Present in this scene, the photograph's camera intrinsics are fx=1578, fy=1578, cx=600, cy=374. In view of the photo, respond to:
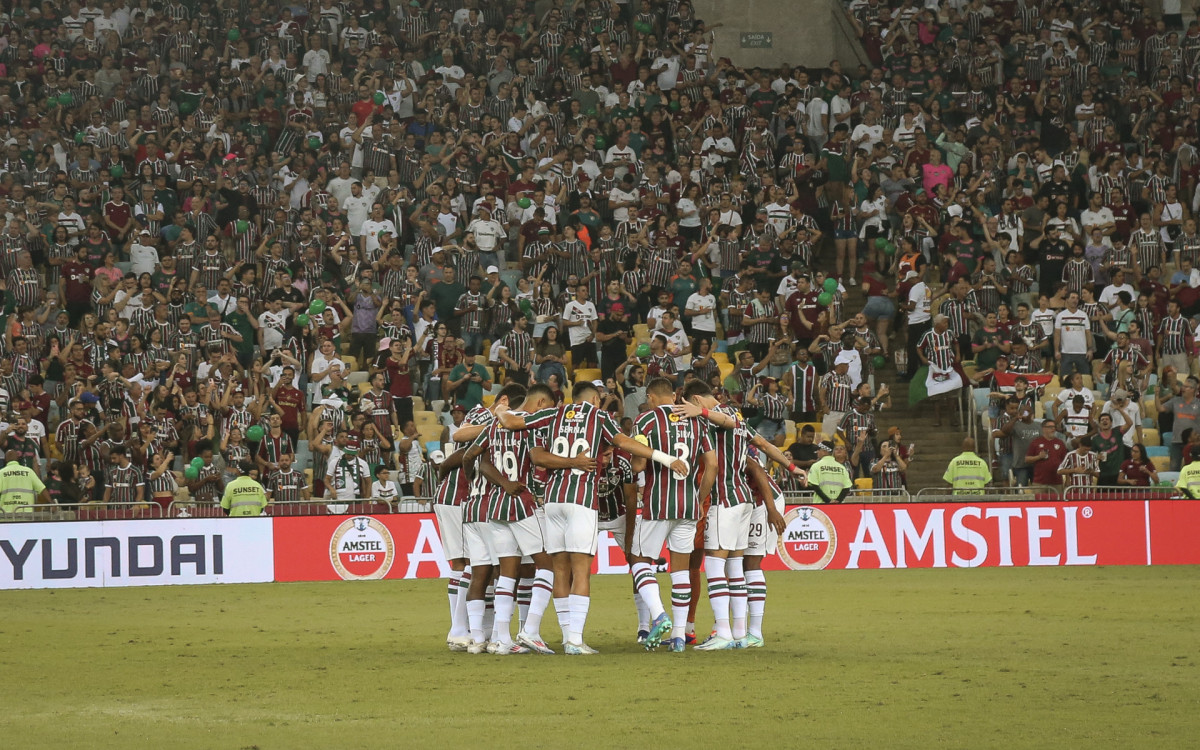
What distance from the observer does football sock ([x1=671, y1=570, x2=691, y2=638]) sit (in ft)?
42.4

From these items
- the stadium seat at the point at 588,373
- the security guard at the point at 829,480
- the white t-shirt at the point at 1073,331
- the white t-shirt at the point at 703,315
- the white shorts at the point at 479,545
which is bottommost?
the white shorts at the point at 479,545

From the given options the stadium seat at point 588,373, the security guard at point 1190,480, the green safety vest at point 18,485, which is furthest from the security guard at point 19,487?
the security guard at point 1190,480

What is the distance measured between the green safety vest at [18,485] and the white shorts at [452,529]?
11236 millimetres

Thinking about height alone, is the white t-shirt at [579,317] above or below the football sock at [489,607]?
above

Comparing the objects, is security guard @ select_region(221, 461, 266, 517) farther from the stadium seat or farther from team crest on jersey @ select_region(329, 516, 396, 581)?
the stadium seat

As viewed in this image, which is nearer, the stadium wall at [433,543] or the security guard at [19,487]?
the stadium wall at [433,543]

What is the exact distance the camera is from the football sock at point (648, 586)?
1289cm

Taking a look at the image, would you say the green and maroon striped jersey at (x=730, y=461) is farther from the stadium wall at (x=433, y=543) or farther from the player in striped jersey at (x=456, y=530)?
the stadium wall at (x=433, y=543)

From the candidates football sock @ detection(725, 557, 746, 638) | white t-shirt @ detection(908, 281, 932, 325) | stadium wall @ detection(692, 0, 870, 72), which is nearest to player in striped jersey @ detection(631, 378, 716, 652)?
football sock @ detection(725, 557, 746, 638)

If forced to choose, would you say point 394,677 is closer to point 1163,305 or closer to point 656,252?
point 656,252

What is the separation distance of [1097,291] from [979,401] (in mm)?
4068

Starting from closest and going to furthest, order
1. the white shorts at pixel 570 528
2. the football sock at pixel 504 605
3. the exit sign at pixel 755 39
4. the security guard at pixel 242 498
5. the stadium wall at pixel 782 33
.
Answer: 1. the white shorts at pixel 570 528
2. the football sock at pixel 504 605
3. the security guard at pixel 242 498
4. the stadium wall at pixel 782 33
5. the exit sign at pixel 755 39

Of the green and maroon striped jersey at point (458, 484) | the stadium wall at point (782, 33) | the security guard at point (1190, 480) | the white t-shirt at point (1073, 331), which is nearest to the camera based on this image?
the green and maroon striped jersey at point (458, 484)

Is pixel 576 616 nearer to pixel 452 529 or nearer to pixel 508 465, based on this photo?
pixel 508 465
